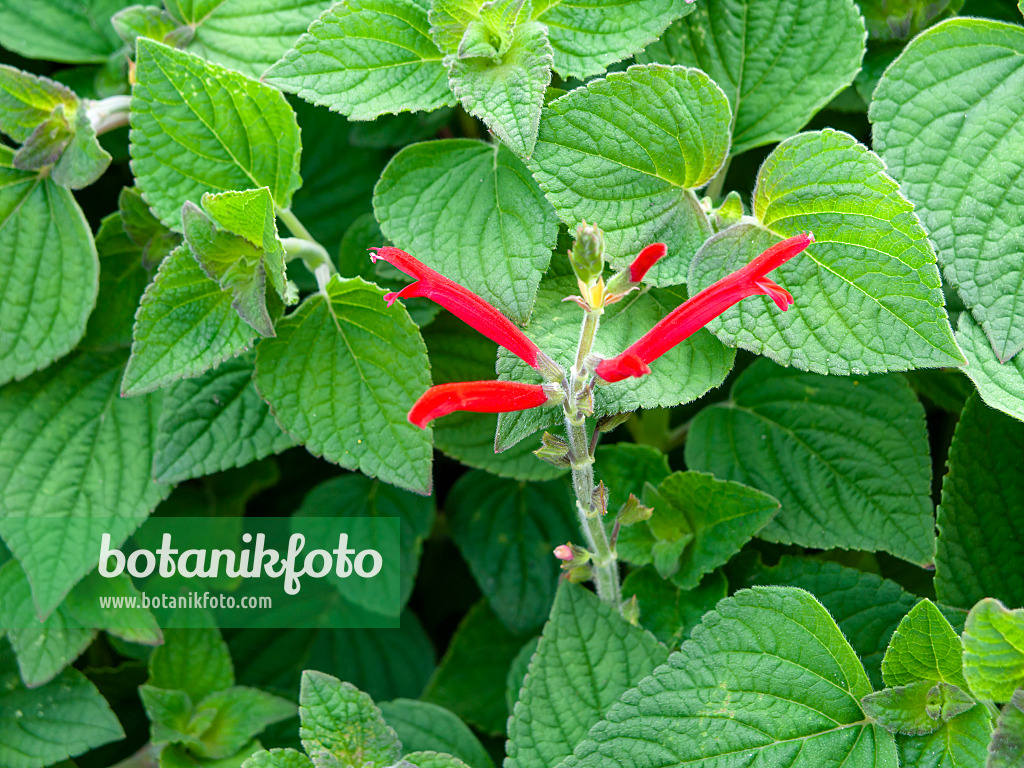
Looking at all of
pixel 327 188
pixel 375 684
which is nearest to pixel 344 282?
pixel 327 188

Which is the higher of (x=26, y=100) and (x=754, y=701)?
(x=26, y=100)

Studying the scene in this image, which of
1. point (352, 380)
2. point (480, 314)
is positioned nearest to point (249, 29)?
point (352, 380)

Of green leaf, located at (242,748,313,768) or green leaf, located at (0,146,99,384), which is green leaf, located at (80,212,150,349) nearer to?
green leaf, located at (0,146,99,384)

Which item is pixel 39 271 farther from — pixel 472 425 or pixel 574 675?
pixel 574 675

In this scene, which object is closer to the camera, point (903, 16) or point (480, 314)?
point (480, 314)

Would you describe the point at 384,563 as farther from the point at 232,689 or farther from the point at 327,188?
the point at 327,188
